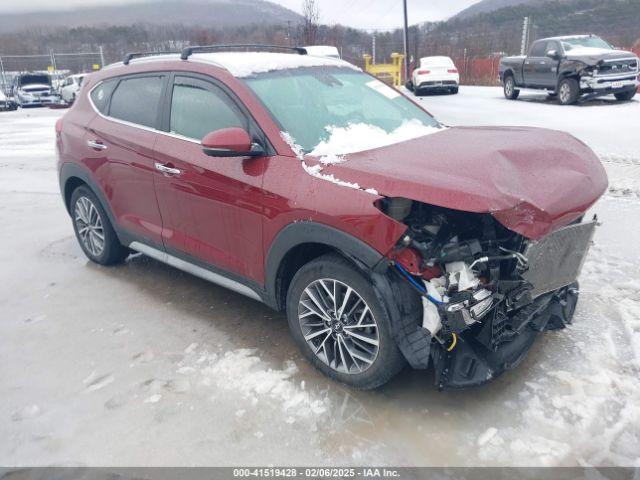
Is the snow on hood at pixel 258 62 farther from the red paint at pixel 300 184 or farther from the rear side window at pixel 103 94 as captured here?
the rear side window at pixel 103 94

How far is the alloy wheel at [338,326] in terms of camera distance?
2820 mm

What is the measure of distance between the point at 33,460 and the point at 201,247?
161 centimetres

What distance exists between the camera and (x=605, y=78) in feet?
43.7

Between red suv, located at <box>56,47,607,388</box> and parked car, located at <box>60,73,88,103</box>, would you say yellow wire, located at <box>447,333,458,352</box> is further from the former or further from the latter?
parked car, located at <box>60,73,88,103</box>

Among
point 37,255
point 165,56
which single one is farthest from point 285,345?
point 37,255

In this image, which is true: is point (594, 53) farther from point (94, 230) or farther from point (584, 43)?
point (94, 230)

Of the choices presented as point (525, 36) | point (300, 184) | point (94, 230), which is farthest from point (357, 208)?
point (525, 36)

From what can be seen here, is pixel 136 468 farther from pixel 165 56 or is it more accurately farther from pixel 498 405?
pixel 165 56

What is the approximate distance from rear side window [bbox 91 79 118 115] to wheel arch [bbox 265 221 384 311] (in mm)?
2418

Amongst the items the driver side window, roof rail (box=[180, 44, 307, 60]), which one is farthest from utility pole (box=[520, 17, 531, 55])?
roof rail (box=[180, 44, 307, 60])

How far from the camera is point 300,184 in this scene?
114 inches

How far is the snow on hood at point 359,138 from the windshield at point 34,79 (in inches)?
1163

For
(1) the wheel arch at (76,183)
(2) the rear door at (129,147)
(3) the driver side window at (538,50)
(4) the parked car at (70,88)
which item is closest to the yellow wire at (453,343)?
(2) the rear door at (129,147)

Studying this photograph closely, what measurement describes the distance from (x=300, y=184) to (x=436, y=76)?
18.5 metres
